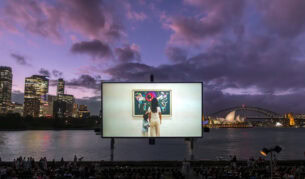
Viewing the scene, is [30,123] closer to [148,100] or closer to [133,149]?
[133,149]

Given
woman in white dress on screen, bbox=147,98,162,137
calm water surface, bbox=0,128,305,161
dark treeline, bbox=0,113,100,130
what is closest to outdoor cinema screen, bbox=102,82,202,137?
woman in white dress on screen, bbox=147,98,162,137

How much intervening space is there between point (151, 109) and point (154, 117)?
0.51 metres

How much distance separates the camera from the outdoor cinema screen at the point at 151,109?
1548 centimetres

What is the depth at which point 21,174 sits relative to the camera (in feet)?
42.6

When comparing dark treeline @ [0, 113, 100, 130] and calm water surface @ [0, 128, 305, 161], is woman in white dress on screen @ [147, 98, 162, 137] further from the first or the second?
dark treeline @ [0, 113, 100, 130]

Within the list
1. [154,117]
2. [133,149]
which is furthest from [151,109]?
[133,149]

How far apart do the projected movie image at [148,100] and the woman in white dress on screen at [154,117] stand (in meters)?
0.19

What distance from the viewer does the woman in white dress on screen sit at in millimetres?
15462

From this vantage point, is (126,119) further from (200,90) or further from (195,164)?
(195,164)

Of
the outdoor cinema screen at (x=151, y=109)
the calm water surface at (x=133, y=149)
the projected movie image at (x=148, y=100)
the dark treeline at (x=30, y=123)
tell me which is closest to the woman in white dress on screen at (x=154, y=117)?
the outdoor cinema screen at (x=151, y=109)

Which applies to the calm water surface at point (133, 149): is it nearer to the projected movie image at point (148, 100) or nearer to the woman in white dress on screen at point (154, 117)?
the woman in white dress on screen at point (154, 117)

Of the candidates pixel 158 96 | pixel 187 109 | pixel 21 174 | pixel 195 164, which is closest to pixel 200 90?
pixel 187 109

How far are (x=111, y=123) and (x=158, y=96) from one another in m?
3.25

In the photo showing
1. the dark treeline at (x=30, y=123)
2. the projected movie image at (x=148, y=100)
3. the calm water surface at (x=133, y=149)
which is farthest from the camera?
the dark treeline at (x=30, y=123)
